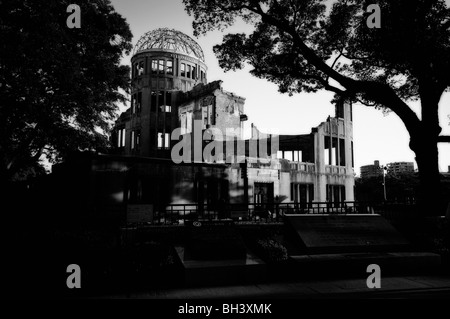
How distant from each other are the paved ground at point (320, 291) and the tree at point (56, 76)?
15123mm

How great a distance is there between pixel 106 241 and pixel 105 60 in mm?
16377

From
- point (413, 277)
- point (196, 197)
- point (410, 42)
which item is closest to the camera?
point (413, 277)

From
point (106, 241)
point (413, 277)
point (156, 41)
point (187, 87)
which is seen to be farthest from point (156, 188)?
point (156, 41)

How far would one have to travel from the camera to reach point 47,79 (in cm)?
1853

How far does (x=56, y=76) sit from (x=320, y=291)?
1779 centimetres

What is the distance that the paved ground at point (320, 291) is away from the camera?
633 centimetres

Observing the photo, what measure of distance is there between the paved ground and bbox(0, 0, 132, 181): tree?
15123 millimetres

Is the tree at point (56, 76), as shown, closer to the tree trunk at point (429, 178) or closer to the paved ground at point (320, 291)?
the paved ground at point (320, 291)

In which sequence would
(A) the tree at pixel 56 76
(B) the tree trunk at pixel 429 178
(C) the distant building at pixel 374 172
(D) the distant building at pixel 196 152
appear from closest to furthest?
(B) the tree trunk at pixel 429 178 < (A) the tree at pixel 56 76 < (D) the distant building at pixel 196 152 < (C) the distant building at pixel 374 172

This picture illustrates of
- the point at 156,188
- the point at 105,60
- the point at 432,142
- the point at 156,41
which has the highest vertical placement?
the point at 156,41

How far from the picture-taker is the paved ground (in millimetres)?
6328

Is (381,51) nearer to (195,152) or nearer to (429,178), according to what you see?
(429,178)

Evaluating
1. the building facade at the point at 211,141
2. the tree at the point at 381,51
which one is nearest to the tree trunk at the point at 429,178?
the tree at the point at 381,51

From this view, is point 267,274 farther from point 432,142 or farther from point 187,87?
point 187,87
